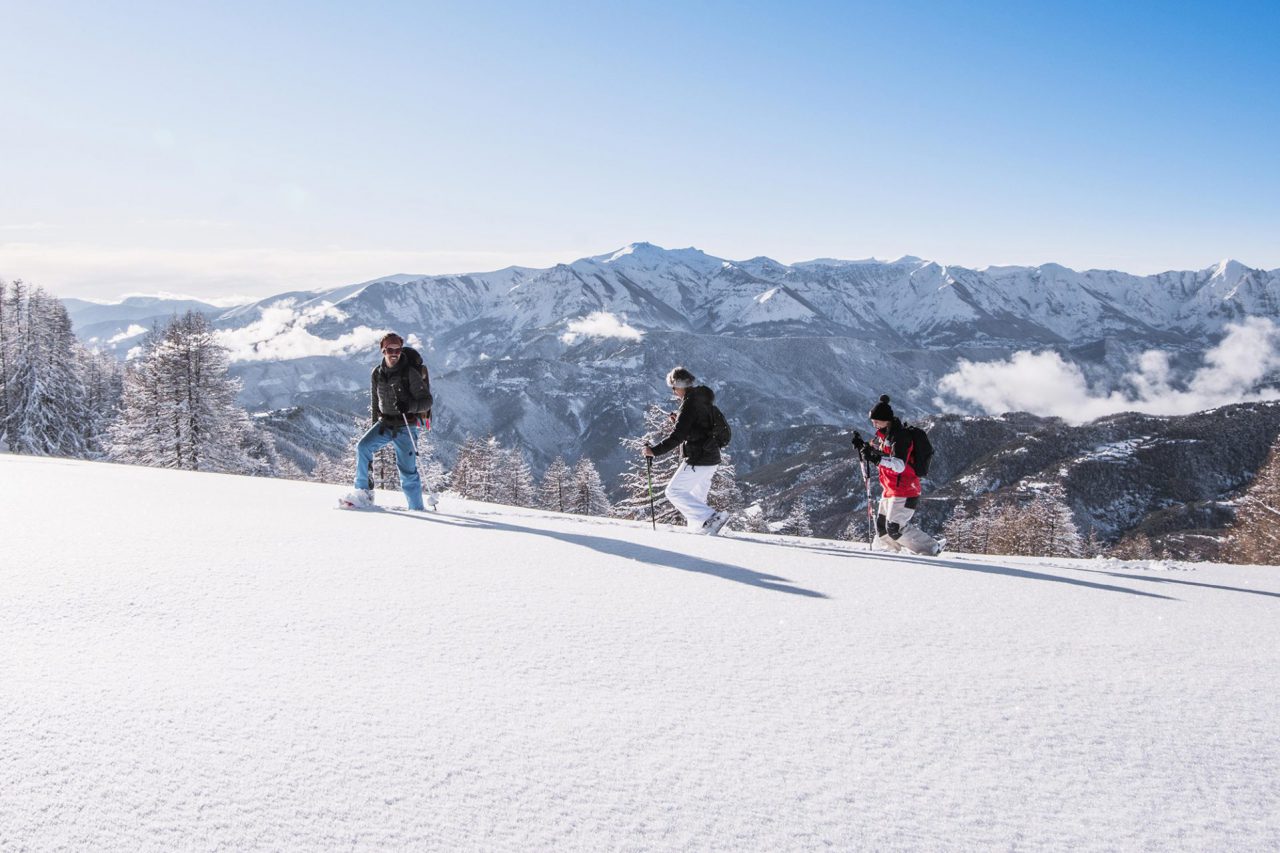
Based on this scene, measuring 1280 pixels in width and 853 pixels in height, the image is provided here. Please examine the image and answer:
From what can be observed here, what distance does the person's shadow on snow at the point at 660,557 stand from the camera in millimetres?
5450

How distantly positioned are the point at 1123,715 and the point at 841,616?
162 cm

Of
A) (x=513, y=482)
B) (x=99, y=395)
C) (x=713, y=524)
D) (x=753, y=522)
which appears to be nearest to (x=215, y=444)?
(x=513, y=482)

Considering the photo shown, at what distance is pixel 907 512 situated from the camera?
363 inches

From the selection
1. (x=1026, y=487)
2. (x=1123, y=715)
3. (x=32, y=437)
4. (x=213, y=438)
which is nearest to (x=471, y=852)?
(x=1123, y=715)

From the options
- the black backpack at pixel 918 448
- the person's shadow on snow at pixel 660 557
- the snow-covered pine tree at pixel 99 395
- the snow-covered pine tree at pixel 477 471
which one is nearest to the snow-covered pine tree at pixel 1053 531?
the snow-covered pine tree at pixel 477 471

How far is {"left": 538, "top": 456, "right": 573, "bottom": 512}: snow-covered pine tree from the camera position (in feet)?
183

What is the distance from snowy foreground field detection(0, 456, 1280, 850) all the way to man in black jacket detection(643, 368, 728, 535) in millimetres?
3850

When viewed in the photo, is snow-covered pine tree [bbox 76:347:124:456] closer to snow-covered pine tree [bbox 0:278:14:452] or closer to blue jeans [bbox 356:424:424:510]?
snow-covered pine tree [bbox 0:278:14:452]

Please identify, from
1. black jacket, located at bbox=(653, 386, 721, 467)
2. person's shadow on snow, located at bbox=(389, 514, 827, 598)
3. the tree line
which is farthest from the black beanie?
the tree line

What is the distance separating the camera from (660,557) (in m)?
6.50

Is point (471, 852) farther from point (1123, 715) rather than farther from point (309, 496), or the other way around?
point (309, 496)

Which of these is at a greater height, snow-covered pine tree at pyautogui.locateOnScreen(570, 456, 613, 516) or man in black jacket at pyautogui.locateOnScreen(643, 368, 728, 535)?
man in black jacket at pyautogui.locateOnScreen(643, 368, 728, 535)

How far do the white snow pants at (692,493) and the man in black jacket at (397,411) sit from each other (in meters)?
3.54

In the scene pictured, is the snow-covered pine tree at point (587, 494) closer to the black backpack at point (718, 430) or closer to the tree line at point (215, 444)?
the tree line at point (215, 444)
